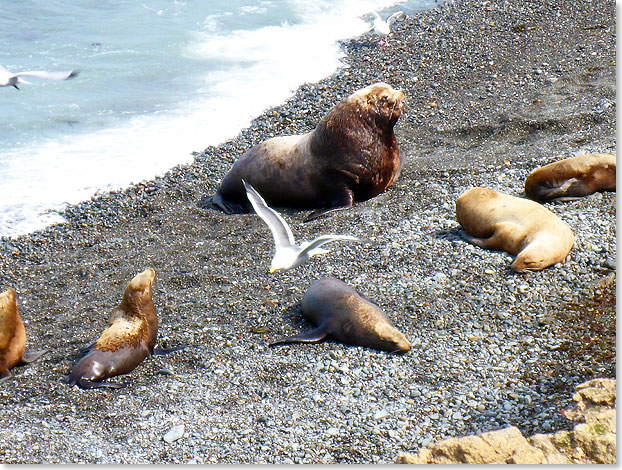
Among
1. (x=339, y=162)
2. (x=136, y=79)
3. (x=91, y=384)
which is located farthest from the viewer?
(x=136, y=79)

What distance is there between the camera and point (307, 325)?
16.0 feet

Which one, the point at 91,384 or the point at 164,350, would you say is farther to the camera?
the point at 164,350

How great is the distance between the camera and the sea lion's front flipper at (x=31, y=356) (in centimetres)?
457

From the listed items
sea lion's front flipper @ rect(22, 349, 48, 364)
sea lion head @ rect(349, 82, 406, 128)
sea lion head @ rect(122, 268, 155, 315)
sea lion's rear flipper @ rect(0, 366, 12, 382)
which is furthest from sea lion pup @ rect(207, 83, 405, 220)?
sea lion's rear flipper @ rect(0, 366, 12, 382)

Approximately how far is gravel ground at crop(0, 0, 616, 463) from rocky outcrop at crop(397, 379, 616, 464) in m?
0.58

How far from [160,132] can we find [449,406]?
7.24 metres

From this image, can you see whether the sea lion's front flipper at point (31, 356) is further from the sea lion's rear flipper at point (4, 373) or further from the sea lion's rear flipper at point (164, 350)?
the sea lion's rear flipper at point (164, 350)

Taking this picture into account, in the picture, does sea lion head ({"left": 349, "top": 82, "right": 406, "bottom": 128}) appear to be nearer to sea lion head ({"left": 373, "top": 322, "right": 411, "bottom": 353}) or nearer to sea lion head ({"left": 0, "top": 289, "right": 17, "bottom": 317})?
sea lion head ({"left": 373, "top": 322, "right": 411, "bottom": 353})

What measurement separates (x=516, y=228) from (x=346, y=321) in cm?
168

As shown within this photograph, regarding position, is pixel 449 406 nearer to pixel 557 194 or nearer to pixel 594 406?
pixel 594 406

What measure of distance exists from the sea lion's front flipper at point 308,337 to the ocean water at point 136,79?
153 inches

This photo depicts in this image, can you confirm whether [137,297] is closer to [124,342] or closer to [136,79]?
[124,342]

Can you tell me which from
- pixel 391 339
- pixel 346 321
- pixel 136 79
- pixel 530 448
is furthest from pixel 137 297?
A: pixel 136 79

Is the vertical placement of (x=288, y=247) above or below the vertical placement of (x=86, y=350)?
above
